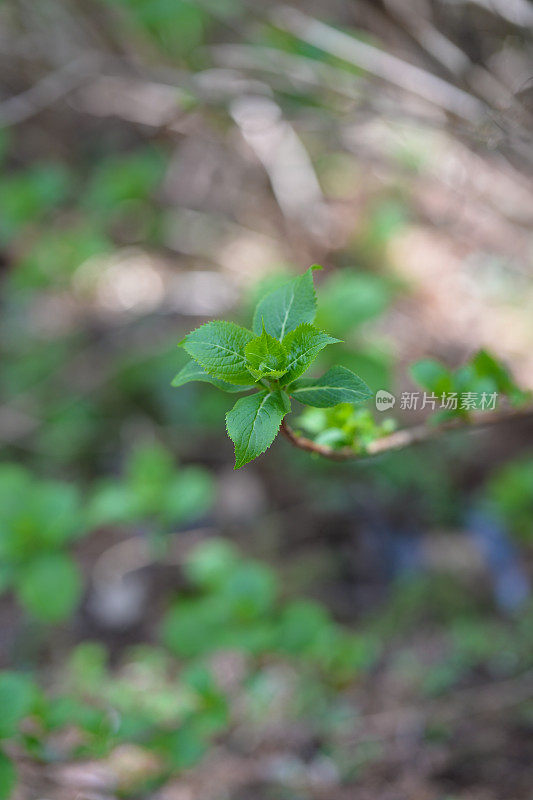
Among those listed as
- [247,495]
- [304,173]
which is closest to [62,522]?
[247,495]

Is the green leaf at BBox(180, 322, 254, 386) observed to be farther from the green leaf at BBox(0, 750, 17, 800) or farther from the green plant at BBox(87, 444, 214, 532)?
the green plant at BBox(87, 444, 214, 532)

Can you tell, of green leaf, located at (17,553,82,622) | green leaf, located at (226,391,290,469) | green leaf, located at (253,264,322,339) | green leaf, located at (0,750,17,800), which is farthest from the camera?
green leaf, located at (17,553,82,622)

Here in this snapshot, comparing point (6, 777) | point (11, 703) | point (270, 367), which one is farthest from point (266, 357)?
point (6, 777)

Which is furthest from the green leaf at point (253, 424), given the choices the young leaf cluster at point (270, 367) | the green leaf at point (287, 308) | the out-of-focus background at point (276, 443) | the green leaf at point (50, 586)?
the green leaf at point (50, 586)

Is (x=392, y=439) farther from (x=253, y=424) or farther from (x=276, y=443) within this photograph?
(x=276, y=443)

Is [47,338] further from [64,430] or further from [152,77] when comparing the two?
[152,77]

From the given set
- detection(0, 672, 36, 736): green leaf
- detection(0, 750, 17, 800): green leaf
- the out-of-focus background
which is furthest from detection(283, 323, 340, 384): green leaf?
detection(0, 750, 17, 800): green leaf
